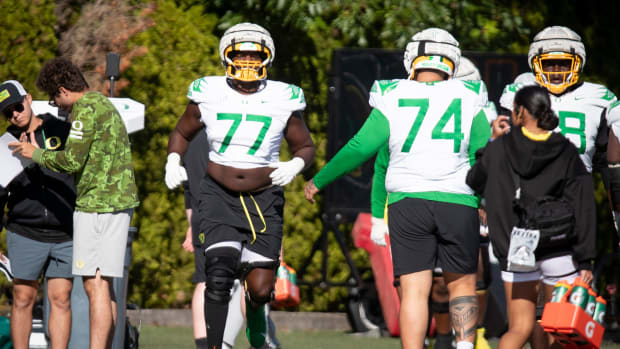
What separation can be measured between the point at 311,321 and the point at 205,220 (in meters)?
4.04

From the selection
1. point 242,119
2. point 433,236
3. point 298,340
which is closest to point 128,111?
point 242,119

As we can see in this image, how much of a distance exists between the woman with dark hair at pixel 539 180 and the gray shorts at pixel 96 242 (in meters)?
2.28

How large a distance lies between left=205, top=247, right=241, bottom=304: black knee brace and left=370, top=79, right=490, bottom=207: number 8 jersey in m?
1.06

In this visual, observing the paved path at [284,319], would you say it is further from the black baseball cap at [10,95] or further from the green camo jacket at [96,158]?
the black baseball cap at [10,95]

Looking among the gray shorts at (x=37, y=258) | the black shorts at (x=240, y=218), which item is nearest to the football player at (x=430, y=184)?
the black shorts at (x=240, y=218)

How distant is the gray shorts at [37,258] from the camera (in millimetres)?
6910

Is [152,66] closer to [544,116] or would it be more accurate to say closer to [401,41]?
[401,41]

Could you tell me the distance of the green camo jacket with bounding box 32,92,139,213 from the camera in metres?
6.53

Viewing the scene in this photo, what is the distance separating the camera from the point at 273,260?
667 centimetres

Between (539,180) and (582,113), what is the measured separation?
34.5 inches

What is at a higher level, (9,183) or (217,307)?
(9,183)

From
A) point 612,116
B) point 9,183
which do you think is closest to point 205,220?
point 9,183

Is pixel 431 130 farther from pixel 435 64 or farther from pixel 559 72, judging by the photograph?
pixel 559 72

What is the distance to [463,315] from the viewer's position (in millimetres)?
6176
